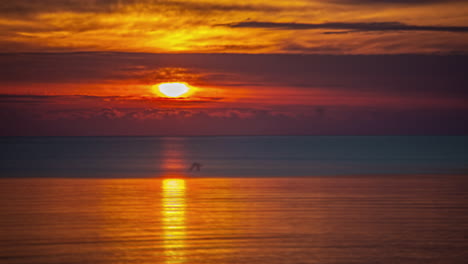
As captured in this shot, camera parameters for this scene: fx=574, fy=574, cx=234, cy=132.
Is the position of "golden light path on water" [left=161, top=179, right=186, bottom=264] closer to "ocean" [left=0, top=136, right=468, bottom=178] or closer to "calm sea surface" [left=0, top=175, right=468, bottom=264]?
"calm sea surface" [left=0, top=175, right=468, bottom=264]

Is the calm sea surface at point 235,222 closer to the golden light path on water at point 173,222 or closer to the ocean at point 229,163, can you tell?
the golden light path on water at point 173,222

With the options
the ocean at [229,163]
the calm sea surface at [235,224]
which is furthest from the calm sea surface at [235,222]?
the ocean at [229,163]

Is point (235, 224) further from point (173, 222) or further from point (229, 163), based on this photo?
point (229, 163)

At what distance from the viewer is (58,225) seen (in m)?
16.3

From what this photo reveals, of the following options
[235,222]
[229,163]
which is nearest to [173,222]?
[235,222]

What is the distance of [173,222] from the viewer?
16.9 meters

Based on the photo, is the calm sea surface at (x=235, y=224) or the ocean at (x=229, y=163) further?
the ocean at (x=229, y=163)

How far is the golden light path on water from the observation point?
1288 centimetres

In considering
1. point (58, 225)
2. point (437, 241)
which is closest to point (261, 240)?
point (437, 241)

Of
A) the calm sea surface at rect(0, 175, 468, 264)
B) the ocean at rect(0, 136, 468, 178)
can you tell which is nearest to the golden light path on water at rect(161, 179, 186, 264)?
the calm sea surface at rect(0, 175, 468, 264)

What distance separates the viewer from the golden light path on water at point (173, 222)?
12875 mm

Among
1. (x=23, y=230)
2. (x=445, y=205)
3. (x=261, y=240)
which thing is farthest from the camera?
(x=445, y=205)

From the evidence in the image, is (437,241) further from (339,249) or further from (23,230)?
(23,230)

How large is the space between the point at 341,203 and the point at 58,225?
32.6 ft
